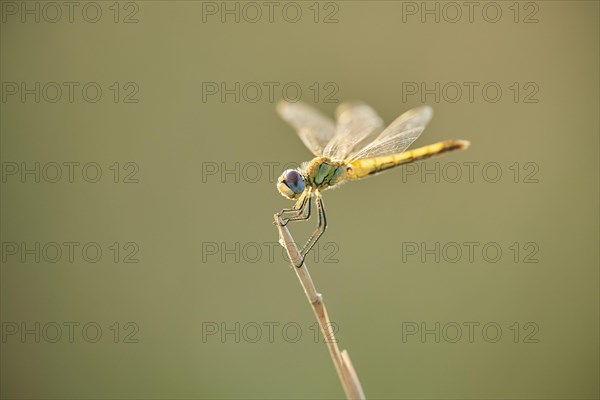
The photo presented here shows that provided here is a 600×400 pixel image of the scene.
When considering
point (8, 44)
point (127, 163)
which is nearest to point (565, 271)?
point (127, 163)

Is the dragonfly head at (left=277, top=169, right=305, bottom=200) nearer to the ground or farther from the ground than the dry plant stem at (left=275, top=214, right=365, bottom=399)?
farther from the ground

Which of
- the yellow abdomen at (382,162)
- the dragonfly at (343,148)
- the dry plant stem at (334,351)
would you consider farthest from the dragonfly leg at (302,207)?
the dry plant stem at (334,351)

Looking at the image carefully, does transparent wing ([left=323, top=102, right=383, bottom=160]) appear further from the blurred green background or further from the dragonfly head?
the blurred green background

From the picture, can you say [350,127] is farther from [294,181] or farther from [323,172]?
[294,181]

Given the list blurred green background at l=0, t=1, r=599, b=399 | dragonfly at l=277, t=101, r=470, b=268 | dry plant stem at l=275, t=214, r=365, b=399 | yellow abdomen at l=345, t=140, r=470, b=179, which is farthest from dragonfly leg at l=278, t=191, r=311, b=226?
blurred green background at l=0, t=1, r=599, b=399

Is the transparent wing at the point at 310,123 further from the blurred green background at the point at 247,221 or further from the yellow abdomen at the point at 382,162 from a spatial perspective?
the blurred green background at the point at 247,221

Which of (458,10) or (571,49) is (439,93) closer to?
(458,10)
